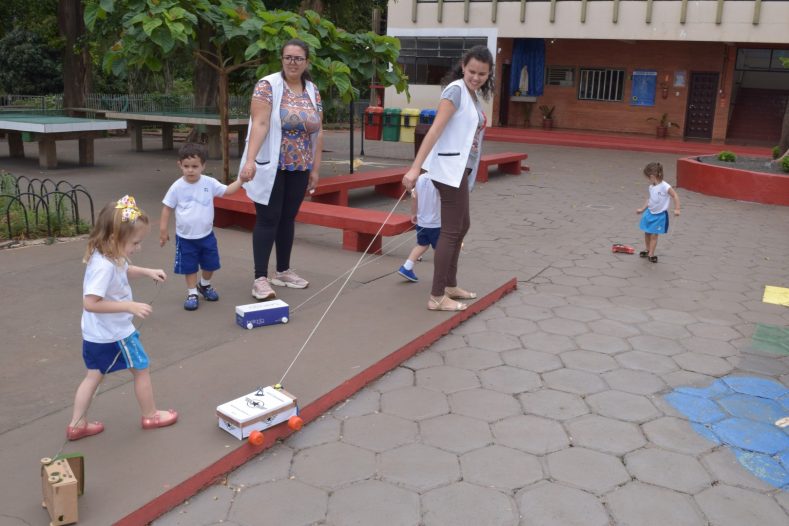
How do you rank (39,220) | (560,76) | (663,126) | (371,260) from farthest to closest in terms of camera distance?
1. (560,76)
2. (663,126)
3. (39,220)
4. (371,260)

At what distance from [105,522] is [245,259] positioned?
4151 millimetres

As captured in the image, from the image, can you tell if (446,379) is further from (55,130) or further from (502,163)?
(55,130)

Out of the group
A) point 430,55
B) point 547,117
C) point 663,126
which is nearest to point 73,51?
point 430,55

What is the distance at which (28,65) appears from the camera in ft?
86.5

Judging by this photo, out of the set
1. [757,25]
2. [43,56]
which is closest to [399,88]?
[757,25]

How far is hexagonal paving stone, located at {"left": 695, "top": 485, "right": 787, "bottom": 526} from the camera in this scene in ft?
9.59

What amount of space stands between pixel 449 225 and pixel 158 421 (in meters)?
2.43

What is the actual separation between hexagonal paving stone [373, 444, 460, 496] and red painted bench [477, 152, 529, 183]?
363 inches

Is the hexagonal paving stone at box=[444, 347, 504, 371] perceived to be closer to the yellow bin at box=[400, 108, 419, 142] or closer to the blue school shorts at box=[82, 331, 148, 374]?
the blue school shorts at box=[82, 331, 148, 374]

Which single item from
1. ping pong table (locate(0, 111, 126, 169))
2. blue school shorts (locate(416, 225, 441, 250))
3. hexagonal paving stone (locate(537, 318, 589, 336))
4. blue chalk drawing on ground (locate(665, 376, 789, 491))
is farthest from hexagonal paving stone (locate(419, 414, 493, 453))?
ping pong table (locate(0, 111, 126, 169))

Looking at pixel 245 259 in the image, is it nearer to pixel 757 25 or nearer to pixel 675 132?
pixel 757 25

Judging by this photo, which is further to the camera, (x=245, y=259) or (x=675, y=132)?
(x=675, y=132)

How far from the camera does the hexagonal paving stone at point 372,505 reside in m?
2.87

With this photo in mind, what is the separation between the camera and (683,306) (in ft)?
19.3
